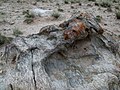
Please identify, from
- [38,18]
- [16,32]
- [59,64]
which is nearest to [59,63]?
[59,64]

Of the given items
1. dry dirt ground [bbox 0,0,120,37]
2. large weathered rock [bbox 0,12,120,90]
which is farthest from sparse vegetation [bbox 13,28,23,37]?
large weathered rock [bbox 0,12,120,90]

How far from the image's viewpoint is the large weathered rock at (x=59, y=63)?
482 centimetres

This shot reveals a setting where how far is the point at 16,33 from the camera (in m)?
11.0

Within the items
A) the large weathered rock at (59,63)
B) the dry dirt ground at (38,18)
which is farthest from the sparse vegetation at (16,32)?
the large weathered rock at (59,63)

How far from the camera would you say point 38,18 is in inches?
530

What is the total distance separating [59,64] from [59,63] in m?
0.02

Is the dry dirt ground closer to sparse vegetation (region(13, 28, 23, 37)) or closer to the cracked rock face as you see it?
sparse vegetation (region(13, 28, 23, 37))

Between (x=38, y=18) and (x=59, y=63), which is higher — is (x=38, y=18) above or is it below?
below

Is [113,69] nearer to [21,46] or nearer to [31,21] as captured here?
[21,46]

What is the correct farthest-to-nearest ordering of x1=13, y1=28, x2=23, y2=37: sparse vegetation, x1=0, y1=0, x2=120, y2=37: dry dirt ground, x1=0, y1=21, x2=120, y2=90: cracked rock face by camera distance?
1. x1=0, y1=0, x2=120, y2=37: dry dirt ground
2. x1=13, y1=28, x2=23, y2=37: sparse vegetation
3. x1=0, y1=21, x2=120, y2=90: cracked rock face

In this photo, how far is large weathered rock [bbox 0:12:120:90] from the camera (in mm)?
4820

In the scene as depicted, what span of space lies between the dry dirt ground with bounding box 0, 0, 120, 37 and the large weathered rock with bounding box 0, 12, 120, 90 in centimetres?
476

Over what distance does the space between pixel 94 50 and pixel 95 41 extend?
1.03 ft

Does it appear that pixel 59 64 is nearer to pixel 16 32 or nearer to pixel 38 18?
pixel 16 32
